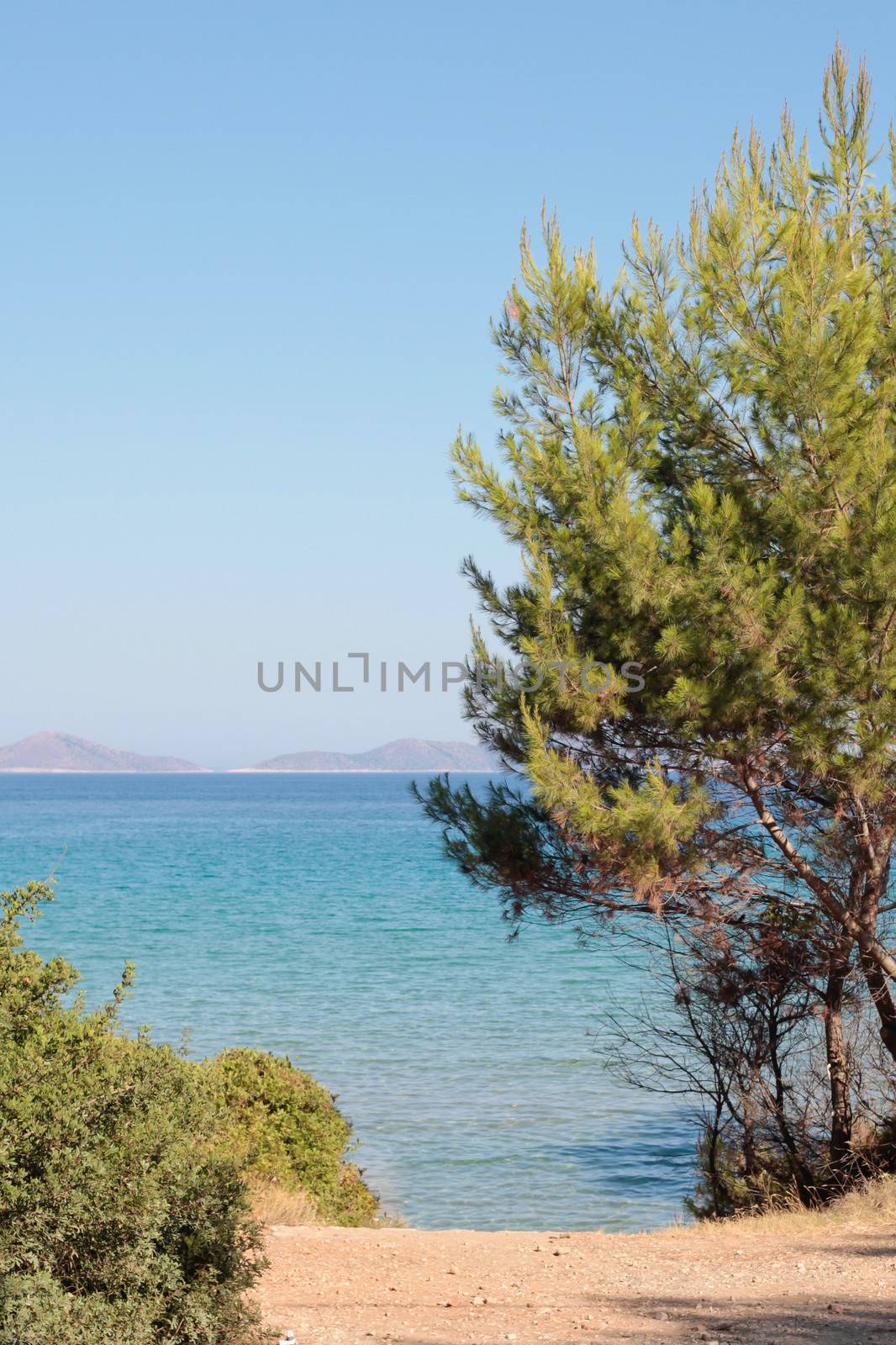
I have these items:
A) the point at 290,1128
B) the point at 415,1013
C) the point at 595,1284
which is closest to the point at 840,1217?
the point at 595,1284

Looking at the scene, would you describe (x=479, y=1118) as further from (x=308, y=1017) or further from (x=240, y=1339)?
(x=240, y=1339)

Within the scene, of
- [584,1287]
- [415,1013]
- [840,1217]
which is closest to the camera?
[584,1287]

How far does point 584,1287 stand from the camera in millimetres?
6785

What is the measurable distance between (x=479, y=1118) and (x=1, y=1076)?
11.0 metres

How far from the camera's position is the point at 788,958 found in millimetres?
9578

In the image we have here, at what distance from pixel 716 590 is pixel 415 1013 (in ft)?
48.5

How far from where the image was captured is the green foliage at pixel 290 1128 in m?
9.52

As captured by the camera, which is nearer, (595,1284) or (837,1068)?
(595,1284)

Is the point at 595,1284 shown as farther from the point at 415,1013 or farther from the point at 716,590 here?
the point at 415,1013

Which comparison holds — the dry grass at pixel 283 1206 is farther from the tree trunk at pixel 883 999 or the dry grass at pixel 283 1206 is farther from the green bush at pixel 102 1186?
the tree trunk at pixel 883 999

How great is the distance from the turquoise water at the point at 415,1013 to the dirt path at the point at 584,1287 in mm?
3782

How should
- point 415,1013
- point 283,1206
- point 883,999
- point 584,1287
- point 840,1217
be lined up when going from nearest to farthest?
point 584,1287, point 840,1217, point 283,1206, point 883,999, point 415,1013

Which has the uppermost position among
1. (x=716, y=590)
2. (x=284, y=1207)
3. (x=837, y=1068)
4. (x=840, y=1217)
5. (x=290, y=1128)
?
(x=716, y=590)

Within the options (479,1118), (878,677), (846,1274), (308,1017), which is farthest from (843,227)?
(308,1017)
